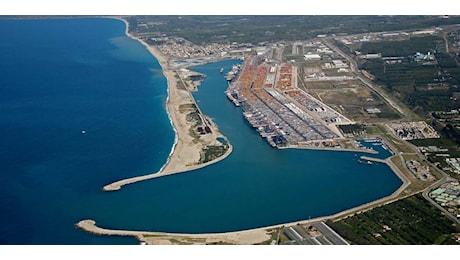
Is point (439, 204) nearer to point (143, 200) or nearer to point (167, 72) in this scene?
point (143, 200)

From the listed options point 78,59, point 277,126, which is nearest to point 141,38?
point 78,59

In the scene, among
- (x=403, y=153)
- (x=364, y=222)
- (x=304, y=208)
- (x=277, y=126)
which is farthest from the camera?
(x=277, y=126)

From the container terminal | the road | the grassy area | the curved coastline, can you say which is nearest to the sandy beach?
the container terminal

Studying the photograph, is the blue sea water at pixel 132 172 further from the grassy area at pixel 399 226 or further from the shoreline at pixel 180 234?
the grassy area at pixel 399 226

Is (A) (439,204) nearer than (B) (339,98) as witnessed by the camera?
Yes

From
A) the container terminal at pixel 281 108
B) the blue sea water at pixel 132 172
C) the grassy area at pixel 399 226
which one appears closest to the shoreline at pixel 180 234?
the blue sea water at pixel 132 172

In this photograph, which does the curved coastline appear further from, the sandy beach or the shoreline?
the sandy beach
